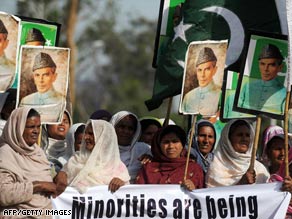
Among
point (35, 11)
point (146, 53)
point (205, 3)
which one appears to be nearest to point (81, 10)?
point (35, 11)

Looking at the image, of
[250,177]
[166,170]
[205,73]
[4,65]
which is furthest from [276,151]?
[4,65]

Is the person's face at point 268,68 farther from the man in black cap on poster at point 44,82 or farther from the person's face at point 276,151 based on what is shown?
the man in black cap on poster at point 44,82

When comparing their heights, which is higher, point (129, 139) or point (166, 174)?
point (129, 139)

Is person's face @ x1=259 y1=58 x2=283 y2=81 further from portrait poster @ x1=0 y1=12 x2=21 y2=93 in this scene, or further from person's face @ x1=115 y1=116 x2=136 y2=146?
portrait poster @ x1=0 y1=12 x2=21 y2=93

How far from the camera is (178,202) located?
28.3 ft

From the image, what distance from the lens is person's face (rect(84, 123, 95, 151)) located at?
866 cm

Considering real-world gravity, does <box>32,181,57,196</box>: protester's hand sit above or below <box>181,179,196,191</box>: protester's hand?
below

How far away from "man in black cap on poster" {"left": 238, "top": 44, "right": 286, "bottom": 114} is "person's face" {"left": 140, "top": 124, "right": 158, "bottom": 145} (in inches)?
53.1

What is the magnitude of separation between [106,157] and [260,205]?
127cm

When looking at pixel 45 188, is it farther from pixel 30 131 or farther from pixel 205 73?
pixel 205 73

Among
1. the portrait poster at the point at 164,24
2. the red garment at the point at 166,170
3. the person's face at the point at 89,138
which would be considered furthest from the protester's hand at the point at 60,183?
the portrait poster at the point at 164,24

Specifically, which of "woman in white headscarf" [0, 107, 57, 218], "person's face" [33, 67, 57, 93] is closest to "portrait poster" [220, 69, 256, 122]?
"person's face" [33, 67, 57, 93]

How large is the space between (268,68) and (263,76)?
0.08m

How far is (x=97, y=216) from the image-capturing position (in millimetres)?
8578
